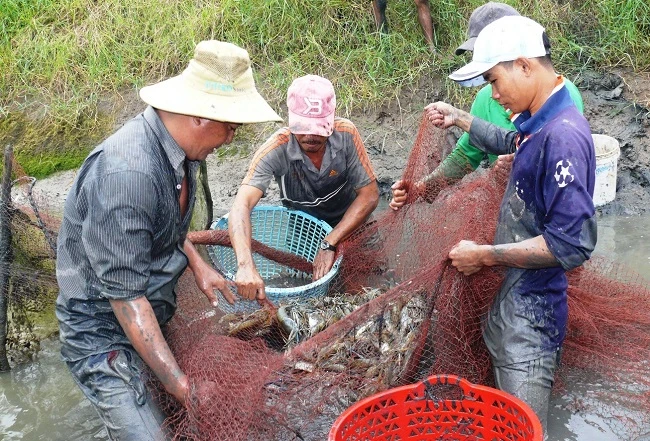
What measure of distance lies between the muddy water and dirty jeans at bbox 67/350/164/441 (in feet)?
4.34

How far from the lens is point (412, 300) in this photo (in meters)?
3.81

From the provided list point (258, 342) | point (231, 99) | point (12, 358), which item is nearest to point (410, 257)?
point (258, 342)

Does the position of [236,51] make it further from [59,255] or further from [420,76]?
[420,76]

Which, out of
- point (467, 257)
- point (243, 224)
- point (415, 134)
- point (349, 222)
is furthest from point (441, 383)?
point (415, 134)

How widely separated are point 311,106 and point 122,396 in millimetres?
2137

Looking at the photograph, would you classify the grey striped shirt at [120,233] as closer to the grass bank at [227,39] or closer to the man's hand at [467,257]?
the man's hand at [467,257]

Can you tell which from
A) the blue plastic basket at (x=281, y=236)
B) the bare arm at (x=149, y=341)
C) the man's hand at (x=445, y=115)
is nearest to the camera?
the bare arm at (x=149, y=341)

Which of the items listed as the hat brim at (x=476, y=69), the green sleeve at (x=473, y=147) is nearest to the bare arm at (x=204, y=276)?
the hat brim at (x=476, y=69)

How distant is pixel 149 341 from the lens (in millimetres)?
3010

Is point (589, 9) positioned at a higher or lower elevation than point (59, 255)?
lower

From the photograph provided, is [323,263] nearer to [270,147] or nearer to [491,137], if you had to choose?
[270,147]

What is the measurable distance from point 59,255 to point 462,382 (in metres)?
1.87

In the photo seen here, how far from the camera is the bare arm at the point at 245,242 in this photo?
12.9ft

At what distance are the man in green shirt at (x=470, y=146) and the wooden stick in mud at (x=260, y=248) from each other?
755mm
